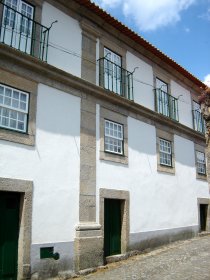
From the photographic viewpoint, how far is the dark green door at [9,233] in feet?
21.8

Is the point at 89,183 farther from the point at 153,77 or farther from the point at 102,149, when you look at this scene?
the point at 153,77

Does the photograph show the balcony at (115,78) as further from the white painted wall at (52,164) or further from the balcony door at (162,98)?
the balcony door at (162,98)

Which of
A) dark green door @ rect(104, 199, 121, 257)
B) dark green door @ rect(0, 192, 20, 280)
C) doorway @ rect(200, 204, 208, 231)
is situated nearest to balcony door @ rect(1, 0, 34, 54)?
dark green door @ rect(0, 192, 20, 280)

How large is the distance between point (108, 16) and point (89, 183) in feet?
15.9

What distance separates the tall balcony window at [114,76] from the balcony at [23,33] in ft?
6.76

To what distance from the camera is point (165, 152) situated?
11.9 metres

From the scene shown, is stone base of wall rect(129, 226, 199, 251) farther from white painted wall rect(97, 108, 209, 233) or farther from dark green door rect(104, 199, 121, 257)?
dark green door rect(104, 199, 121, 257)

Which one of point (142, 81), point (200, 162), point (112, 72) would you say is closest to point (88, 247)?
point (112, 72)

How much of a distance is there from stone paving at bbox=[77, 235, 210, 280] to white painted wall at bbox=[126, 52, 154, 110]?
4.67 meters

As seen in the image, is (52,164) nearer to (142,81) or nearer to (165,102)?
(142,81)

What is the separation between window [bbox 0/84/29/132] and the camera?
703 cm

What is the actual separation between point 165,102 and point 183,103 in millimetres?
1550

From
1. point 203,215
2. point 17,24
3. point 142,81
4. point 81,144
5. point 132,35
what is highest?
point 132,35

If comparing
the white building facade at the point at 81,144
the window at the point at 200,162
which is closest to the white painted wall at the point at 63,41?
the white building facade at the point at 81,144
